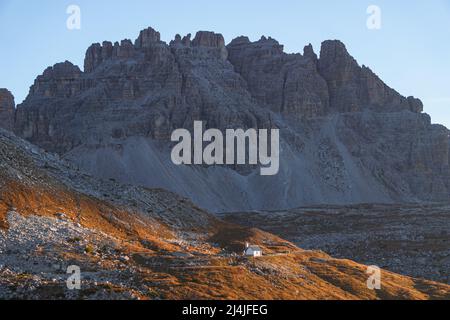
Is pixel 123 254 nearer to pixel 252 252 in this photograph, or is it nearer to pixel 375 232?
pixel 252 252

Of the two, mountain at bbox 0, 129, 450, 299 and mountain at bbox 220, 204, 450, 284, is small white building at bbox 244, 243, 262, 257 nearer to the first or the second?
mountain at bbox 0, 129, 450, 299

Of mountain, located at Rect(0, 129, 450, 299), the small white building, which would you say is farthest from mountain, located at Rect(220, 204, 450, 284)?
the small white building

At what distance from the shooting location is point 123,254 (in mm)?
52875

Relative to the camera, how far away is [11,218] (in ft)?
178

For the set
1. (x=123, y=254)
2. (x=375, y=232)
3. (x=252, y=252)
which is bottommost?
(x=375, y=232)

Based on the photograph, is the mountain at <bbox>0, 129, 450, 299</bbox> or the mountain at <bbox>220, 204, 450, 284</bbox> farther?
the mountain at <bbox>220, 204, 450, 284</bbox>

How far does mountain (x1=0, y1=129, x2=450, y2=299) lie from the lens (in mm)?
43625

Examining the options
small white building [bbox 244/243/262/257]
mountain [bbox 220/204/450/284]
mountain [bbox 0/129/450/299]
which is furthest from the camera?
mountain [bbox 220/204/450/284]

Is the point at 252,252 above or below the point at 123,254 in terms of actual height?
below

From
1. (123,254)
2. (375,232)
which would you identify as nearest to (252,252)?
(123,254)

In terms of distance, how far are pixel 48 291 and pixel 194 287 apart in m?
9.05

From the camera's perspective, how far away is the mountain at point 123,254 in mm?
43625

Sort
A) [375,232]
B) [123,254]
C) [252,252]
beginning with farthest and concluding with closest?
1. [375,232]
2. [252,252]
3. [123,254]
